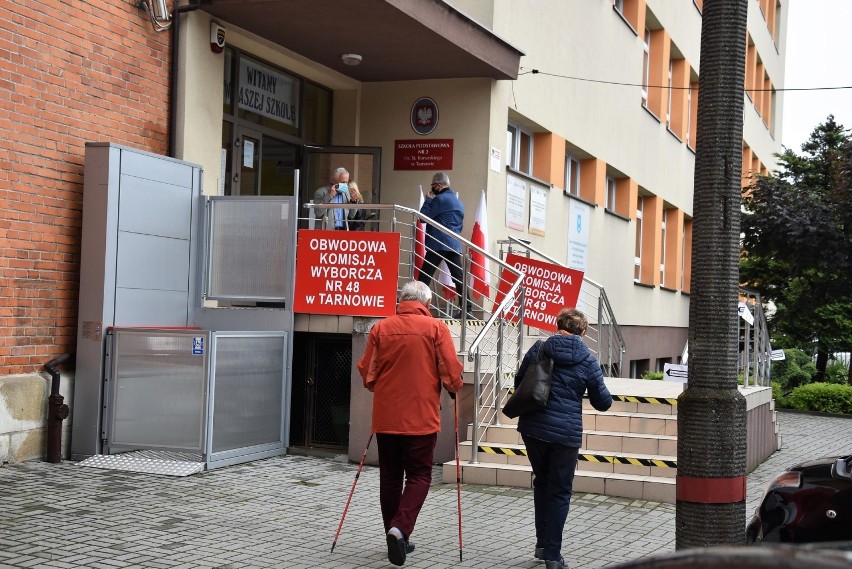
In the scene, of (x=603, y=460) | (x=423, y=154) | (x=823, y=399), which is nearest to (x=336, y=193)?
(x=423, y=154)

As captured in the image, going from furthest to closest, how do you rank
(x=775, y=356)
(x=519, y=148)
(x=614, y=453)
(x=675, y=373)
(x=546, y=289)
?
(x=519, y=148) < (x=775, y=356) < (x=675, y=373) < (x=546, y=289) < (x=614, y=453)

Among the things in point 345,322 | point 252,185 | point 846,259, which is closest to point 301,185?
point 252,185

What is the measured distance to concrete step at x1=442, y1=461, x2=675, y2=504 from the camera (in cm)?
969

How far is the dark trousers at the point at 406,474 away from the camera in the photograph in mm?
6996

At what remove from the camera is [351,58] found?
1395cm

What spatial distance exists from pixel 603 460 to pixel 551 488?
10.2 feet

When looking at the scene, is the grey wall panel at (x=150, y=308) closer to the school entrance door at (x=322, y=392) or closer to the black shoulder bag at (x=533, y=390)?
the school entrance door at (x=322, y=392)

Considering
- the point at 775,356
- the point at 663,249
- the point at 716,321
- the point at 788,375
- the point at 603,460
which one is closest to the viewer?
the point at 716,321

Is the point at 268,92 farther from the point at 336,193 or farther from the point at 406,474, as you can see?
the point at 406,474

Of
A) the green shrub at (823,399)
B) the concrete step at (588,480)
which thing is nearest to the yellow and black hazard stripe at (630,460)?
the concrete step at (588,480)

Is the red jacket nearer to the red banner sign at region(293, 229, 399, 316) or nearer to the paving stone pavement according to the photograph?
the paving stone pavement

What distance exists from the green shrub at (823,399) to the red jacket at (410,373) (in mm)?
15035

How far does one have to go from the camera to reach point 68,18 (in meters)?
10.2

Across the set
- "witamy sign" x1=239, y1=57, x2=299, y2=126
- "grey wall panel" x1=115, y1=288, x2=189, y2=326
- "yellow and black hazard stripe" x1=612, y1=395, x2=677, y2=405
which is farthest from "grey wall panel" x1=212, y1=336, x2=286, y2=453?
"witamy sign" x1=239, y1=57, x2=299, y2=126
